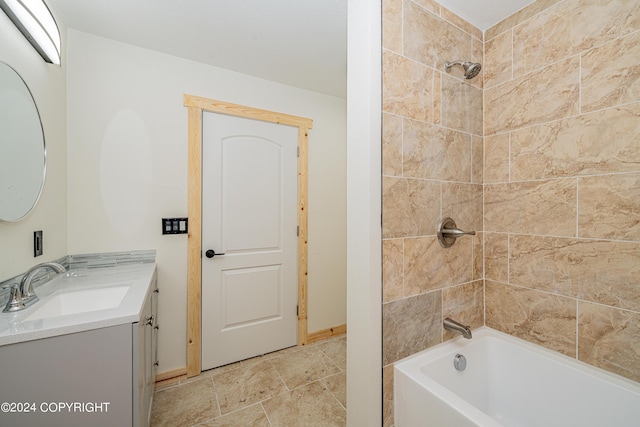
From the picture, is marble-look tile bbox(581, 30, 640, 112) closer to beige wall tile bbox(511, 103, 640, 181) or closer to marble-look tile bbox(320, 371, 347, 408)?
beige wall tile bbox(511, 103, 640, 181)

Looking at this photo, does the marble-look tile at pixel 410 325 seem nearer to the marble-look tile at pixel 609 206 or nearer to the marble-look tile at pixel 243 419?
the marble-look tile at pixel 609 206

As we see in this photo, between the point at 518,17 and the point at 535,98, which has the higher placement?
the point at 518,17

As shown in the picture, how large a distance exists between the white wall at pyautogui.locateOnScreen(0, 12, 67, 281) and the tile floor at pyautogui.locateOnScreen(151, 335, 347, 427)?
1.18m

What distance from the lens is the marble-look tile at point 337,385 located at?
1726 mm

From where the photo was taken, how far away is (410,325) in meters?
1.17

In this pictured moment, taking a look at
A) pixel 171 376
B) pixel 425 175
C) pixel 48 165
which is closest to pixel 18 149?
pixel 48 165

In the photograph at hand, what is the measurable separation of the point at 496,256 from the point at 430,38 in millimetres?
1251

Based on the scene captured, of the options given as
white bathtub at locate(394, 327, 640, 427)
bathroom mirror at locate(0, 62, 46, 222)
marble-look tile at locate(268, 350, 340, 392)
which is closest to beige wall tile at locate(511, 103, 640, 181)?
white bathtub at locate(394, 327, 640, 427)

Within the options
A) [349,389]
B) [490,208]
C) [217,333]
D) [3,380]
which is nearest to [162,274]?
[217,333]

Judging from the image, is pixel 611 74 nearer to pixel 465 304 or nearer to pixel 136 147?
pixel 465 304

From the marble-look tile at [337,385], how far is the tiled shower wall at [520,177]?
74cm

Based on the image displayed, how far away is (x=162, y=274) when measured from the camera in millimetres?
1842

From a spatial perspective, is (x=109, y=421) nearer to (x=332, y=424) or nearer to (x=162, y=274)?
(x=162, y=274)

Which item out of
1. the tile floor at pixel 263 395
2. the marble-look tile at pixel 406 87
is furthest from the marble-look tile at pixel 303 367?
the marble-look tile at pixel 406 87
